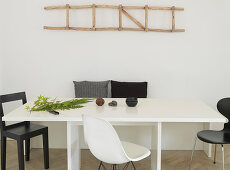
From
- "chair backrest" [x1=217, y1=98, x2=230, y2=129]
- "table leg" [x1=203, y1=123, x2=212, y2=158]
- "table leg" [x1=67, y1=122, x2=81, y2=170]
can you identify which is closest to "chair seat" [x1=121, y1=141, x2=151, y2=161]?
"table leg" [x1=67, y1=122, x2=81, y2=170]

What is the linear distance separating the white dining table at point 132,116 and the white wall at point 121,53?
54.1 inches

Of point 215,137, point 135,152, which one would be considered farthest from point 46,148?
point 215,137

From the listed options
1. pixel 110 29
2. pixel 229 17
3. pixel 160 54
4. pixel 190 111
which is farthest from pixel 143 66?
pixel 190 111

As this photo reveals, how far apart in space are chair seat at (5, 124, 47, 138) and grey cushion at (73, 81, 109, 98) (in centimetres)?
119

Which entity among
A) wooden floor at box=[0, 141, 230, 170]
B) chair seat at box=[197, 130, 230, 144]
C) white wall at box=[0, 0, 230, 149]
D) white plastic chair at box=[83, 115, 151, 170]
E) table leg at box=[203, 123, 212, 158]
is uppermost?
white wall at box=[0, 0, 230, 149]

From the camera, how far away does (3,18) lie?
14.7ft

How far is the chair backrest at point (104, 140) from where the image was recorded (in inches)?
84.4

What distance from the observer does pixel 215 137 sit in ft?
9.66

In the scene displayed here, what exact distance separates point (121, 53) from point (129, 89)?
2.08 feet

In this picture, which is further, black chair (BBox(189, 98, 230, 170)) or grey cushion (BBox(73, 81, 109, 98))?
grey cushion (BBox(73, 81, 109, 98))

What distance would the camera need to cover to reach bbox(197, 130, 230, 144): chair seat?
9.24ft

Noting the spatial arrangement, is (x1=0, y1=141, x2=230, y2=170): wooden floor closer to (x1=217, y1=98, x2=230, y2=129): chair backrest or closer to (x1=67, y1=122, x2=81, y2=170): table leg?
(x1=67, y1=122, x2=81, y2=170): table leg

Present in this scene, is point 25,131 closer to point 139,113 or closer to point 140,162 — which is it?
point 139,113

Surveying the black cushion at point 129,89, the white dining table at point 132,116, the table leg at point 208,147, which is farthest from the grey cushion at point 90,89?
the table leg at point 208,147
